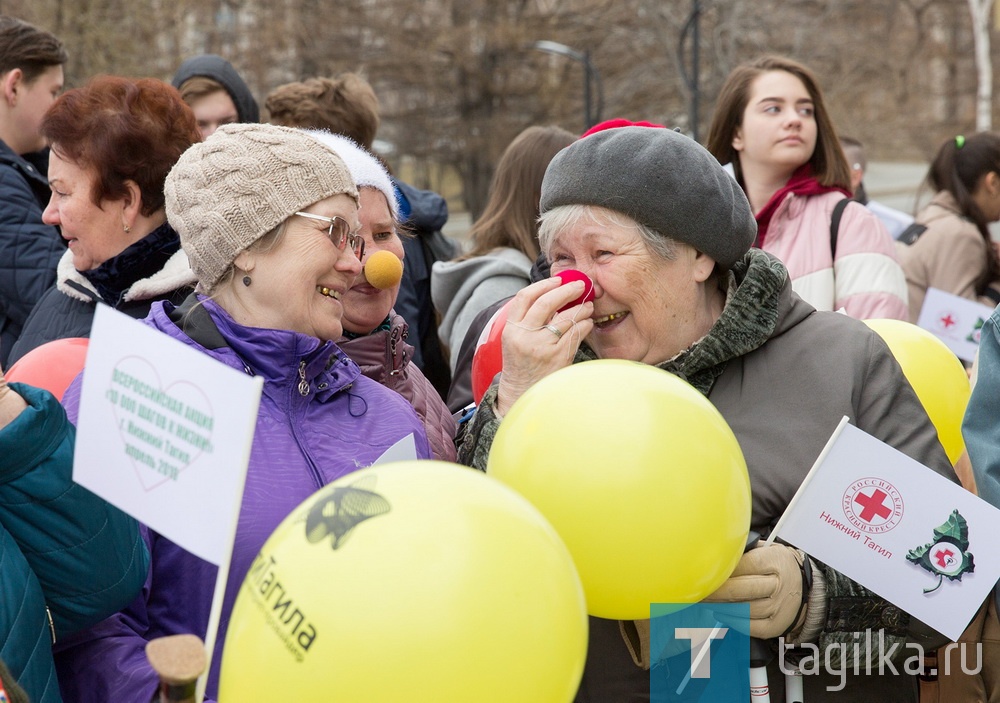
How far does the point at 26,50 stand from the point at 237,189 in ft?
8.52

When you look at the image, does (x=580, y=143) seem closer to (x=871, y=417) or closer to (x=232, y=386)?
(x=871, y=417)

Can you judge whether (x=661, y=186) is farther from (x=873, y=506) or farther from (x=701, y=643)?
(x=701, y=643)

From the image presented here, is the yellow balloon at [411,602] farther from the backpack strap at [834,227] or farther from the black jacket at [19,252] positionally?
the backpack strap at [834,227]

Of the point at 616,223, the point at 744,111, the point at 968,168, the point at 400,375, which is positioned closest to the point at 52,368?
the point at 400,375

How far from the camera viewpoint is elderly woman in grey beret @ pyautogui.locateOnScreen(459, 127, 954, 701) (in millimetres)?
2480

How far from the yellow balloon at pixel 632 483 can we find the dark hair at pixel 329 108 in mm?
2906

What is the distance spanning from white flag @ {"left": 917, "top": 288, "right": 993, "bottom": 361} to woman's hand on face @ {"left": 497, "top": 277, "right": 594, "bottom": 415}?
235 cm

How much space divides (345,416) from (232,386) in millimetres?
846

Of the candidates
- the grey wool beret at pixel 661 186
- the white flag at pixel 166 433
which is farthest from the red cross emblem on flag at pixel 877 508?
the white flag at pixel 166 433

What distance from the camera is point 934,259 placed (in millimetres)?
5797

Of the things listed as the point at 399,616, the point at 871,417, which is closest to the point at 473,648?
the point at 399,616

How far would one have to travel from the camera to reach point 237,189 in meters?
2.44

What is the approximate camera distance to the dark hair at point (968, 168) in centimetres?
597

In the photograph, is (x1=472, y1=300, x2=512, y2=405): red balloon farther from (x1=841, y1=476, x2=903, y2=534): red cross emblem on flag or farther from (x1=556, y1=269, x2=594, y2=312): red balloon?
(x1=841, y1=476, x2=903, y2=534): red cross emblem on flag
